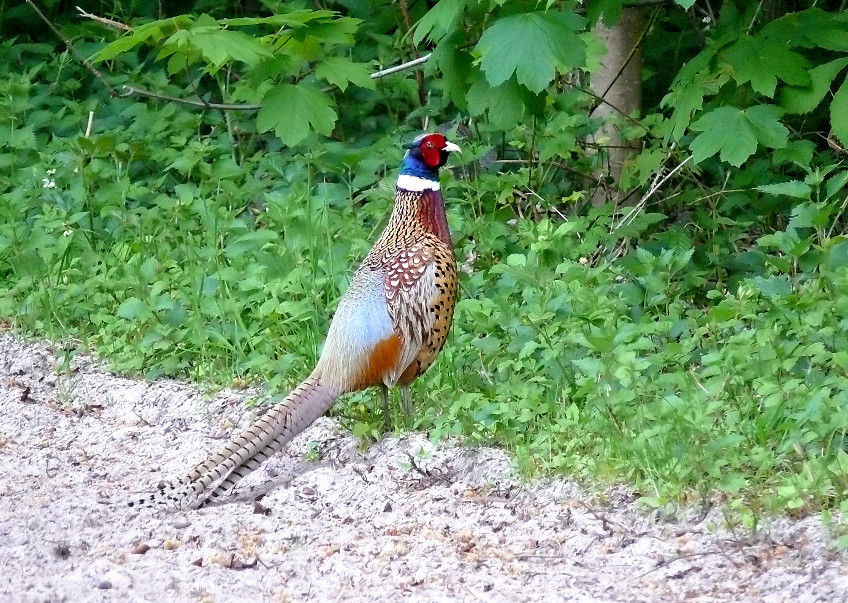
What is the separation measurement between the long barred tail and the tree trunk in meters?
3.04

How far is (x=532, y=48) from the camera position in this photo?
15.8ft

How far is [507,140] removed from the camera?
7855 millimetres

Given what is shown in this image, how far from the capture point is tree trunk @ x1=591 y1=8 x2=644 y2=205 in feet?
23.2

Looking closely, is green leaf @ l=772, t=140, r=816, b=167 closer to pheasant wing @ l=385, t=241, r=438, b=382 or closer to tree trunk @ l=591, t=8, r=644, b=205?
tree trunk @ l=591, t=8, r=644, b=205

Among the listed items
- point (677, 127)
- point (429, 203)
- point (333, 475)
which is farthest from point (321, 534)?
point (677, 127)

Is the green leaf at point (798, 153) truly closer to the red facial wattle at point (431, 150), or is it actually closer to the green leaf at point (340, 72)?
the red facial wattle at point (431, 150)

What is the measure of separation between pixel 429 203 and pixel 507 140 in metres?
2.62

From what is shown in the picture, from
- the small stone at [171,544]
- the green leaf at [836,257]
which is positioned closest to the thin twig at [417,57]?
the green leaf at [836,257]

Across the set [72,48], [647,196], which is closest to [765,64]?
[647,196]

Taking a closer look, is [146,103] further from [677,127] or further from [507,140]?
[677,127]

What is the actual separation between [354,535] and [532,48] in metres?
2.07

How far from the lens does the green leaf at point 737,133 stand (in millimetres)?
5309

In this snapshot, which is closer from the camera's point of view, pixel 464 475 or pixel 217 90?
pixel 464 475

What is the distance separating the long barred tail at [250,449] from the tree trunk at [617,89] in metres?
3.04
